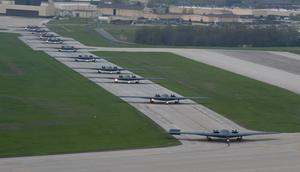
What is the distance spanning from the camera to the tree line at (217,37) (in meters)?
130

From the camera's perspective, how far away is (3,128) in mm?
51688

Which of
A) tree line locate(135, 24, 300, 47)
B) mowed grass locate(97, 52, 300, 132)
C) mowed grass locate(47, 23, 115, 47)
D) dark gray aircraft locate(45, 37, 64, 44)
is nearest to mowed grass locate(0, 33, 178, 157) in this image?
mowed grass locate(97, 52, 300, 132)

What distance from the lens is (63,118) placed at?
56.0 meters

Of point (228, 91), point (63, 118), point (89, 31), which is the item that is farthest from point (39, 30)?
point (63, 118)

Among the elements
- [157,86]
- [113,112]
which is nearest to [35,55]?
[157,86]

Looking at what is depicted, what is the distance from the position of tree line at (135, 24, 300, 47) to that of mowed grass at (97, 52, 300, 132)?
80.2ft

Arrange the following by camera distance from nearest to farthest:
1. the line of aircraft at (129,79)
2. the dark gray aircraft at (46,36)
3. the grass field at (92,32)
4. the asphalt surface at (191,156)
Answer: the asphalt surface at (191,156), the line of aircraft at (129,79), the grass field at (92,32), the dark gray aircraft at (46,36)

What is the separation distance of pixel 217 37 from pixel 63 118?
254ft

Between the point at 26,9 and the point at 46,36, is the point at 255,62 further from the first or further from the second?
the point at 26,9

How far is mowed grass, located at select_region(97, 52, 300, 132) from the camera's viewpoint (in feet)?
194

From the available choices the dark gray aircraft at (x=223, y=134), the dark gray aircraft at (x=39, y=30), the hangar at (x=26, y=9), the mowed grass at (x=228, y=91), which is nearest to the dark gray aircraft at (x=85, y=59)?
the mowed grass at (x=228, y=91)

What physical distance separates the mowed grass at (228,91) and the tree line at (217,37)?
2445cm

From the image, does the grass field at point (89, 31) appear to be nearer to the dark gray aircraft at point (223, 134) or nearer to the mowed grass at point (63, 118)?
the mowed grass at point (63, 118)

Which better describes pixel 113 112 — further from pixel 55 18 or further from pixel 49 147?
pixel 55 18
